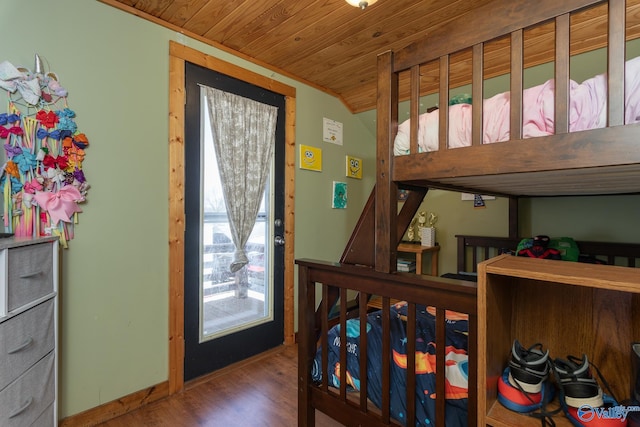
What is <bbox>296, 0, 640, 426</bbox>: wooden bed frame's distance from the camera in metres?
0.74

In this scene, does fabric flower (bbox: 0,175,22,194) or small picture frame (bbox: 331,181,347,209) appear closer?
fabric flower (bbox: 0,175,22,194)

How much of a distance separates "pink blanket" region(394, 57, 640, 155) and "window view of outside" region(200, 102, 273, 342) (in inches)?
58.9

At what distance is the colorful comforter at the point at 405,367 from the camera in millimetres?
1036

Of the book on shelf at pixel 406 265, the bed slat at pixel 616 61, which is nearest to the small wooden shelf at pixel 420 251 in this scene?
the book on shelf at pixel 406 265

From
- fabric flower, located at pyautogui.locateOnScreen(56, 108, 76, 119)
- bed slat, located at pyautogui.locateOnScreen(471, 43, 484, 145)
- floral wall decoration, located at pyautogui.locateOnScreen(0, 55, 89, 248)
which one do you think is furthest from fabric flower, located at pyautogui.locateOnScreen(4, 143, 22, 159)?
bed slat, located at pyautogui.locateOnScreen(471, 43, 484, 145)

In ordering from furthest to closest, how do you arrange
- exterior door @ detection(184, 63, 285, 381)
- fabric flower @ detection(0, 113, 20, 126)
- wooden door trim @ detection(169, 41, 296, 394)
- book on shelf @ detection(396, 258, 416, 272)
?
book on shelf @ detection(396, 258, 416, 272)
exterior door @ detection(184, 63, 285, 381)
wooden door trim @ detection(169, 41, 296, 394)
fabric flower @ detection(0, 113, 20, 126)

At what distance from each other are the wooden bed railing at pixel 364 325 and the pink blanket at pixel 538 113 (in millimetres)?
467

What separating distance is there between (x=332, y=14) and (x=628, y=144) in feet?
5.48

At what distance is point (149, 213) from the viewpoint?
1834 mm

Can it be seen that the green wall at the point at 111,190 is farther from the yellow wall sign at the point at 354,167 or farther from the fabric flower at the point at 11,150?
the yellow wall sign at the point at 354,167

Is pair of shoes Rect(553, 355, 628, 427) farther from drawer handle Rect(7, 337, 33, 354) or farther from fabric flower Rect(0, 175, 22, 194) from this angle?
fabric flower Rect(0, 175, 22, 194)

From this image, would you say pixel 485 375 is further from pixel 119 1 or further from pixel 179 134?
pixel 119 1

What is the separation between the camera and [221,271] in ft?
7.19

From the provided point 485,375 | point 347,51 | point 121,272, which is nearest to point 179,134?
point 121,272
